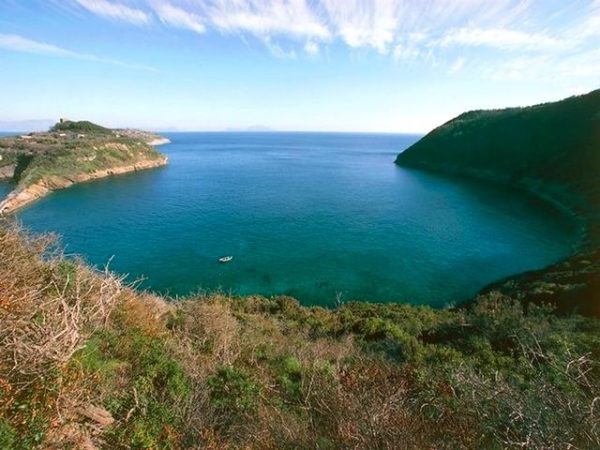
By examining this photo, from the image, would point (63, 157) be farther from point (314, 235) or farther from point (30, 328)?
point (30, 328)

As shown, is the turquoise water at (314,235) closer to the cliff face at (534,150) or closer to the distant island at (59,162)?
the distant island at (59,162)

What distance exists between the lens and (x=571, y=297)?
2389 centimetres

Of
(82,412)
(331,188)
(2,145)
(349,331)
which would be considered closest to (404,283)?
(349,331)

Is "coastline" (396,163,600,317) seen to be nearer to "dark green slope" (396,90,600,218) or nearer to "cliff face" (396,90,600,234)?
"cliff face" (396,90,600,234)

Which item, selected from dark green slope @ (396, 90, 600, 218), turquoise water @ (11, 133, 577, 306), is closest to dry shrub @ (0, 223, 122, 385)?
turquoise water @ (11, 133, 577, 306)

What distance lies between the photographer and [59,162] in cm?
8506

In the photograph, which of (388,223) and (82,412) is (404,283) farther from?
(82,412)

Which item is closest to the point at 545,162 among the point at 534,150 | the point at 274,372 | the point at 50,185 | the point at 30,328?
the point at 534,150

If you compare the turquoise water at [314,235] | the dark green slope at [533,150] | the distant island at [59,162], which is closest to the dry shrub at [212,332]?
the turquoise water at [314,235]

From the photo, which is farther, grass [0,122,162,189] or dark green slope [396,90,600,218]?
grass [0,122,162,189]

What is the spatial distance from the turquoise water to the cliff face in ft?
19.7

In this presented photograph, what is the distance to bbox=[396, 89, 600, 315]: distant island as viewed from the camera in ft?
89.7

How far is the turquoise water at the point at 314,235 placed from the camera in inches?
1375

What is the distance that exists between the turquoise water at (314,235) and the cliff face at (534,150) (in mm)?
5997
